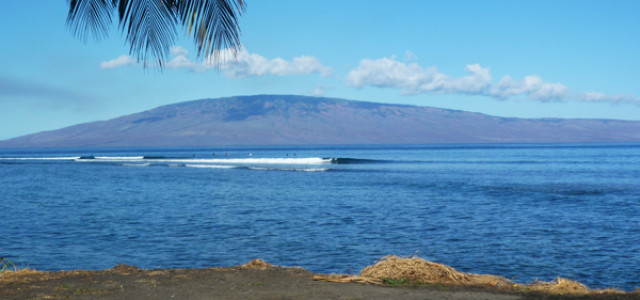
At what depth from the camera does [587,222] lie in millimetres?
22172

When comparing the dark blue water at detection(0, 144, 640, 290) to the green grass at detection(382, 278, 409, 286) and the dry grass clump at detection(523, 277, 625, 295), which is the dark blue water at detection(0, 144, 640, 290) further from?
the green grass at detection(382, 278, 409, 286)

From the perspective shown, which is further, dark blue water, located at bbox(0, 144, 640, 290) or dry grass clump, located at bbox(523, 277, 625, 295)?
dark blue water, located at bbox(0, 144, 640, 290)

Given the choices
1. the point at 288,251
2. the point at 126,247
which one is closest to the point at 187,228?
the point at 126,247

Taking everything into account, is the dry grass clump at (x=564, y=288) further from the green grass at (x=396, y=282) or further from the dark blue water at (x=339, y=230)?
the dark blue water at (x=339, y=230)

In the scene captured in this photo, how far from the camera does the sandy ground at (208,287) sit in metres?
8.62

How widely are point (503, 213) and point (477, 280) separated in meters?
16.1

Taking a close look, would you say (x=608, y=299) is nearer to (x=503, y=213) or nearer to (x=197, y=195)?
(x=503, y=213)

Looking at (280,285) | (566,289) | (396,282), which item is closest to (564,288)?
(566,289)

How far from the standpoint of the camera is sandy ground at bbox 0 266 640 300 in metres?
8.62

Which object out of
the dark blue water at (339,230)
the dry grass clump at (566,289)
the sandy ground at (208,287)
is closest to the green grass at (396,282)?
the sandy ground at (208,287)

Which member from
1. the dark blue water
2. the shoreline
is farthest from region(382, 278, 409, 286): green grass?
the dark blue water

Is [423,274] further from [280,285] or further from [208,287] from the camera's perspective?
[208,287]

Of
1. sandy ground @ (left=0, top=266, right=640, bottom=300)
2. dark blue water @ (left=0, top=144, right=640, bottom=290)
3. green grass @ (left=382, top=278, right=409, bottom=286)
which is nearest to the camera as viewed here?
sandy ground @ (left=0, top=266, right=640, bottom=300)

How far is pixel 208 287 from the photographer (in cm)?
929
